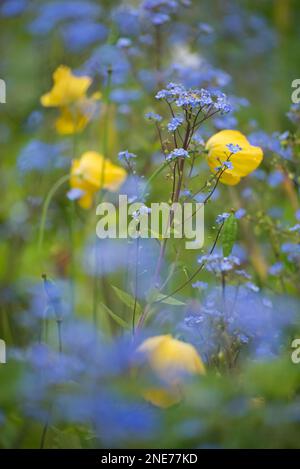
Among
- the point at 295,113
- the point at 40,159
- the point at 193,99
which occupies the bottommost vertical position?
the point at 193,99

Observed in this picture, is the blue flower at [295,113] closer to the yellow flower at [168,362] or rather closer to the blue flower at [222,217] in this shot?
the blue flower at [222,217]

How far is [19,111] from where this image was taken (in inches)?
74.9

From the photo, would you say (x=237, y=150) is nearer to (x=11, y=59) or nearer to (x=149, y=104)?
(x=149, y=104)

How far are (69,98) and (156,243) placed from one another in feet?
1.14

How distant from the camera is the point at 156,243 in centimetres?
92

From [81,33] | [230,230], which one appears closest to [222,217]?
[230,230]

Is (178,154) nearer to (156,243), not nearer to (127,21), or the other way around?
(156,243)

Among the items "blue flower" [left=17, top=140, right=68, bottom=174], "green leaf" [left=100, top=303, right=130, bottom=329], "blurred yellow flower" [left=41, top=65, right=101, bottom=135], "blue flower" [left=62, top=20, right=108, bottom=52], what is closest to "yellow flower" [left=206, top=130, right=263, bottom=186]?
"green leaf" [left=100, top=303, right=130, bottom=329]

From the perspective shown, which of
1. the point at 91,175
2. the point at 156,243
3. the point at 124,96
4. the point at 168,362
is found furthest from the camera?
the point at 124,96

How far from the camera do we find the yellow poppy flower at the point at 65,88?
1093 mm

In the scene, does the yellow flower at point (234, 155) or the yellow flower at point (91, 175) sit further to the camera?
the yellow flower at point (91, 175)

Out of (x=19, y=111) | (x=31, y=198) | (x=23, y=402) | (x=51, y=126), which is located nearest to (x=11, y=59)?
(x=19, y=111)

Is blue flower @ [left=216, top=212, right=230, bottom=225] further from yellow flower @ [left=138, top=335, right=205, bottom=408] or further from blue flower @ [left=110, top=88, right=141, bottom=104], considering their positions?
blue flower @ [left=110, top=88, right=141, bottom=104]

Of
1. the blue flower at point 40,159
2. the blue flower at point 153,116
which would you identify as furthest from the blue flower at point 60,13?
the blue flower at point 153,116
